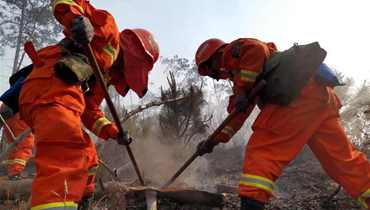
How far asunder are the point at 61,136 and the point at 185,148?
519 centimetres

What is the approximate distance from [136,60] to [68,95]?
971 mm

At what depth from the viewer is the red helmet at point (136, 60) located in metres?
3.39

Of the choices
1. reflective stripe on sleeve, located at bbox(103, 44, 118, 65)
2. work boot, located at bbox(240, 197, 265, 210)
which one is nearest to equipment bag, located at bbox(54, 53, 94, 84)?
reflective stripe on sleeve, located at bbox(103, 44, 118, 65)

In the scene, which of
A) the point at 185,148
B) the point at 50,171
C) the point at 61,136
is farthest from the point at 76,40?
the point at 185,148

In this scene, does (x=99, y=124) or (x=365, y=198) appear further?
(x=99, y=124)

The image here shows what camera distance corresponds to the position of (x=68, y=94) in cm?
256

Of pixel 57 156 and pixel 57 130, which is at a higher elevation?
pixel 57 130

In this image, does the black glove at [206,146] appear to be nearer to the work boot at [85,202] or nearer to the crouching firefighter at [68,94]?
the crouching firefighter at [68,94]

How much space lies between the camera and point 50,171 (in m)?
→ 2.23

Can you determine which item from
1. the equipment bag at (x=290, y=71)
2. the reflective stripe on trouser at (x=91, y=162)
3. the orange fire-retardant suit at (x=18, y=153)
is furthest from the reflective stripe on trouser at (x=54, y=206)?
the orange fire-retardant suit at (x=18, y=153)

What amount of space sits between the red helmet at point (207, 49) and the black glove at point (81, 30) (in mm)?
1660

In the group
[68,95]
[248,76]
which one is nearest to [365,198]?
[248,76]

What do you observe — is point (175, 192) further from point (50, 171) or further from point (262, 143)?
point (50, 171)

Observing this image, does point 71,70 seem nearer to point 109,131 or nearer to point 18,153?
point 109,131
